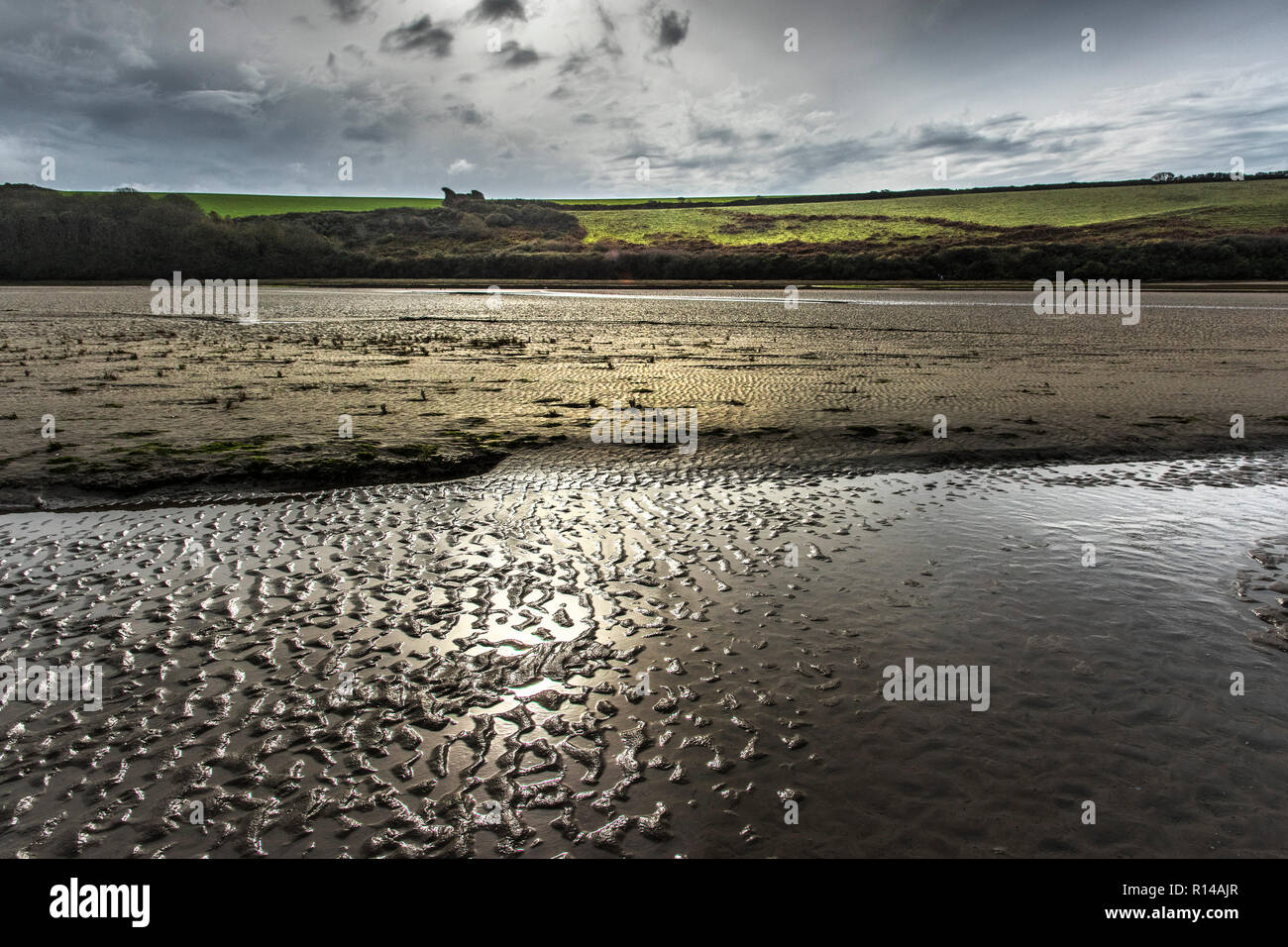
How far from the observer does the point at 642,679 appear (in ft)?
14.0

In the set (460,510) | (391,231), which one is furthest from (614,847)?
(391,231)

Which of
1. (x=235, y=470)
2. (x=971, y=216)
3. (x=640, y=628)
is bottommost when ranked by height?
(x=640, y=628)

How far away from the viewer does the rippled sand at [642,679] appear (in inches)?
123

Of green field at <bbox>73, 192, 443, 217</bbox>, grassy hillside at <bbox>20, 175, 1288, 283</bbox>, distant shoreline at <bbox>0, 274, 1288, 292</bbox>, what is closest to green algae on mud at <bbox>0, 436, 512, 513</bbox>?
distant shoreline at <bbox>0, 274, 1288, 292</bbox>

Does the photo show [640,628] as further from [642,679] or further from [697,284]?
[697,284]

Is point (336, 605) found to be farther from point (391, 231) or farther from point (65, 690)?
point (391, 231)

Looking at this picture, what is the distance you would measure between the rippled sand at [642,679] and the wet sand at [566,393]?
5.55ft

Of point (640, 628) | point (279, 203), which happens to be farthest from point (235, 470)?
point (279, 203)

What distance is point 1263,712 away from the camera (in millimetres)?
3887

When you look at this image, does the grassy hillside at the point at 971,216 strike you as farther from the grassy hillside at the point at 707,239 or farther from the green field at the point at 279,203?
the green field at the point at 279,203

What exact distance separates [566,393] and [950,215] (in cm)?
9199

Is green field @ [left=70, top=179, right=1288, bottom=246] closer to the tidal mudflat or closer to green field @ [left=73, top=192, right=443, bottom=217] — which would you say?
green field @ [left=73, top=192, right=443, bottom=217]

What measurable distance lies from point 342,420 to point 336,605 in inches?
228

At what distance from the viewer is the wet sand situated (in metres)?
8.66
